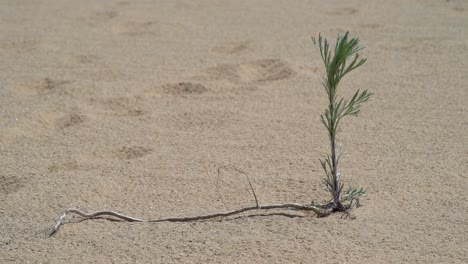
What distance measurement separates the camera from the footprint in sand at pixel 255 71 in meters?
3.22

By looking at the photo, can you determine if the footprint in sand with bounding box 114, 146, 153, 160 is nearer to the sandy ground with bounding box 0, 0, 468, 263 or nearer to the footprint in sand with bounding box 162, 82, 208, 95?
the sandy ground with bounding box 0, 0, 468, 263

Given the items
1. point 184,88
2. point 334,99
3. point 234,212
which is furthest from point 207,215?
point 184,88

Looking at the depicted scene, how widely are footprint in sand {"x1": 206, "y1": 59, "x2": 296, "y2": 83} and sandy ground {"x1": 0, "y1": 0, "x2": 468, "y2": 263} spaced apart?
0.03ft

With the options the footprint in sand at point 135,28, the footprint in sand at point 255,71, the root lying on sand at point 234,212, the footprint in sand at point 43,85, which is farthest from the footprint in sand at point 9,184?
the footprint in sand at point 135,28

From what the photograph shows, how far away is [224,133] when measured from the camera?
2629mm

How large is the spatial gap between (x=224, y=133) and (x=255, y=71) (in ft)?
2.41

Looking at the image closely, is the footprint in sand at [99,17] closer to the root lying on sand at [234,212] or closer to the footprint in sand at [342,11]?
the footprint in sand at [342,11]

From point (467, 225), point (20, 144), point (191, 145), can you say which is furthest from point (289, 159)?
point (20, 144)

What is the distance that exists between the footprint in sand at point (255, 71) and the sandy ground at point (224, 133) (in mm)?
11

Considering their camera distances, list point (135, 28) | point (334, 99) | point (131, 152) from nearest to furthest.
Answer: point (334, 99), point (131, 152), point (135, 28)

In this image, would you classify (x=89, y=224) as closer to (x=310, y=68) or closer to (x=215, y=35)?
(x=310, y=68)

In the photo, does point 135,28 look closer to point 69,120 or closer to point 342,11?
point 342,11

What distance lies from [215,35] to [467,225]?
7.31 feet

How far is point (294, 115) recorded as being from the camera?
2.79 meters
